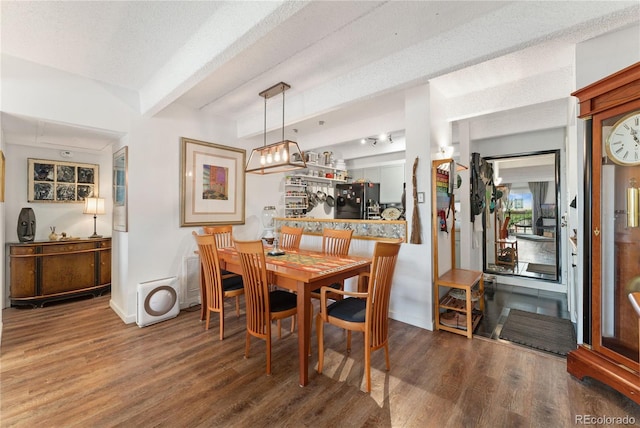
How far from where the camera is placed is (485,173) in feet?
14.5

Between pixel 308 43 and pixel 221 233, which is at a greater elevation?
pixel 308 43

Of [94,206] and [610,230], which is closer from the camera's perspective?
[610,230]

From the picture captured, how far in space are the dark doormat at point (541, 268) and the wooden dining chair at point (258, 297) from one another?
158 inches

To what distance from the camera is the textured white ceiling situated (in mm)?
1806

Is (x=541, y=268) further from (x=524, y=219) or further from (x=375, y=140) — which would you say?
(x=375, y=140)

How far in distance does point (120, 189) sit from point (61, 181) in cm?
159

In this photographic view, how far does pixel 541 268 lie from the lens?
164 inches

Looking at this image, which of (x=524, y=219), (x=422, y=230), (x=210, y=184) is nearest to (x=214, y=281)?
(x=210, y=184)

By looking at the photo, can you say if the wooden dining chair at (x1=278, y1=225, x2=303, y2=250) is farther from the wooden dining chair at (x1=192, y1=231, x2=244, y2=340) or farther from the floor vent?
the floor vent

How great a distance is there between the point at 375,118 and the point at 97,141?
371 cm

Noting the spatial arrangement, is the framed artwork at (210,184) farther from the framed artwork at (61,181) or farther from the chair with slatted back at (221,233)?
→ the framed artwork at (61,181)

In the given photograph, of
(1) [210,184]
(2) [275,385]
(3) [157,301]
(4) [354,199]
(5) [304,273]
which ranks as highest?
(1) [210,184]

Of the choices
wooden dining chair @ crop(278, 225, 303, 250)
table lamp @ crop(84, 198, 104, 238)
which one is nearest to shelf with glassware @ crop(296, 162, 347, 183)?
wooden dining chair @ crop(278, 225, 303, 250)

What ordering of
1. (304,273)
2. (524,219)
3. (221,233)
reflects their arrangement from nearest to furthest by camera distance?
(304,273)
(221,233)
(524,219)
